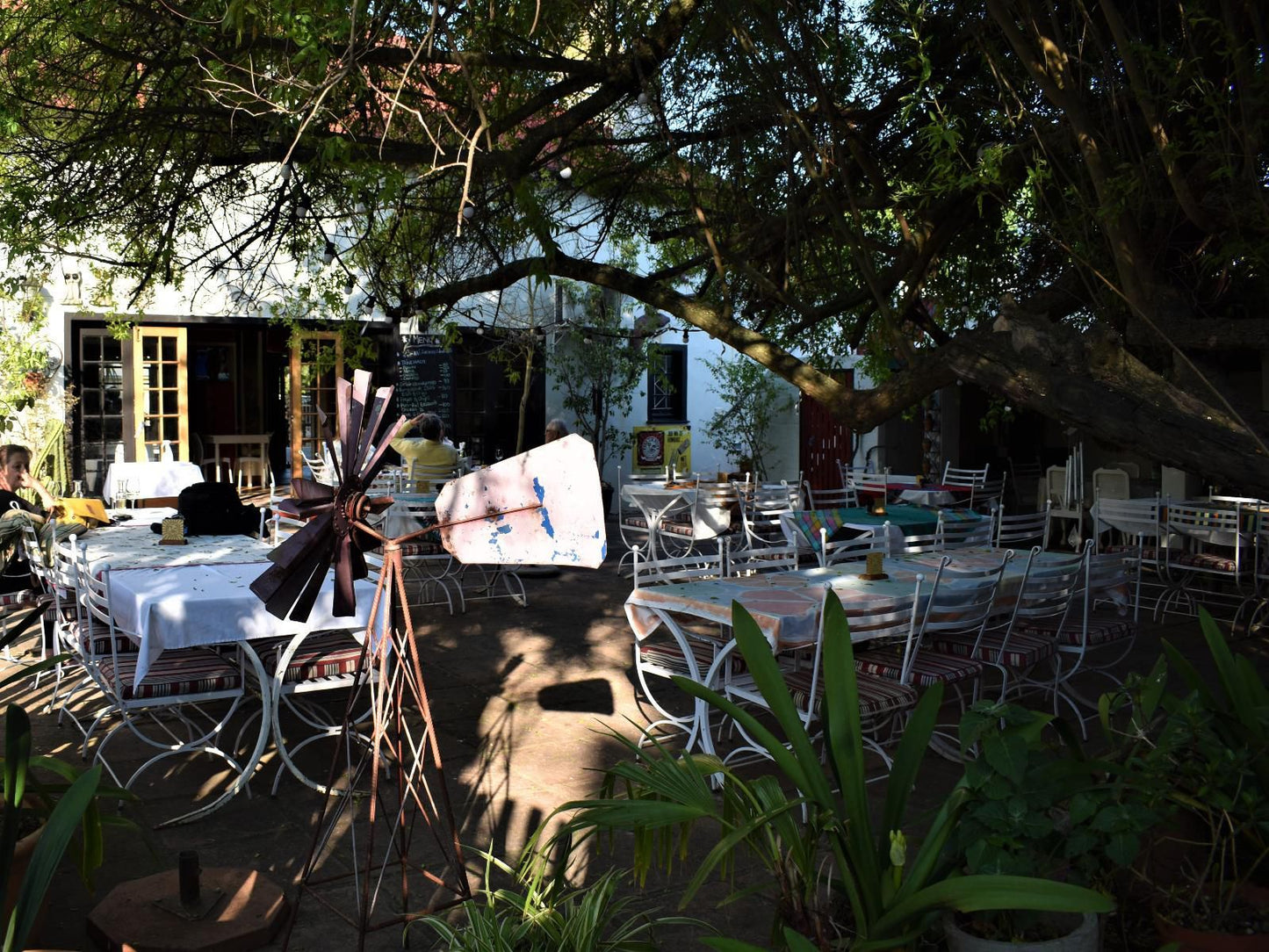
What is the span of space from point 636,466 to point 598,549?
12.4 metres

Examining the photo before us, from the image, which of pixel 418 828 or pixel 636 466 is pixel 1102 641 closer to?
pixel 418 828

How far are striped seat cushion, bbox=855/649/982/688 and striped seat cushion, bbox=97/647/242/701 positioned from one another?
2383 millimetres

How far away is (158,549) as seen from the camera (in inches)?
212

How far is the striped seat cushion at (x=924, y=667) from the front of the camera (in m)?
4.39

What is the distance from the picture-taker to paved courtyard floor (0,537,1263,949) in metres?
3.29

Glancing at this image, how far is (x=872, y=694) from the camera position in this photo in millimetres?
4109

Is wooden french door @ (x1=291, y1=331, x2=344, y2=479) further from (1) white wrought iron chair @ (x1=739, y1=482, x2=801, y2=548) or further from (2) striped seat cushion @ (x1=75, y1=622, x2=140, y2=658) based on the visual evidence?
(2) striped seat cushion @ (x1=75, y1=622, x2=140, y2=658)

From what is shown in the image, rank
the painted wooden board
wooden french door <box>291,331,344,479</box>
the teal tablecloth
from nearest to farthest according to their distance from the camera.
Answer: the painted wooden board
the teal tablecloth
wooden french door <box>291,331,344,479</box>

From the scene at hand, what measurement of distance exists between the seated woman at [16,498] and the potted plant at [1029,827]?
4950 mm

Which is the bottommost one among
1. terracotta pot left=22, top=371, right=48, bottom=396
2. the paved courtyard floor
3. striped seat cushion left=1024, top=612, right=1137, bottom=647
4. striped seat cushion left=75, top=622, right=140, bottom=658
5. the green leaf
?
the paved courtyard floor

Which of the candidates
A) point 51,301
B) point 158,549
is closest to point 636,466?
point 51,301

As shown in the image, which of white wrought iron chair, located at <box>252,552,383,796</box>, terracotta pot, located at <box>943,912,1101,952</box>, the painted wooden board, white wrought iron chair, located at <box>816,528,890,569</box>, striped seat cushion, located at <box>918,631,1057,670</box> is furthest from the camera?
white wrought iron chair, located at <box>816,528,890,569</box>

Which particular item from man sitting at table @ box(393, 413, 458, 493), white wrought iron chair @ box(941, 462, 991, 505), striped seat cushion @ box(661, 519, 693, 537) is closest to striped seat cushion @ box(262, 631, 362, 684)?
striped seat cushion @ box(661, 519, 693, 537)

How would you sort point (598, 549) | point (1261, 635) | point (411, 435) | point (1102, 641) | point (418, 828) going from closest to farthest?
point (598, 549)
point (418, 828)
point (1102, 641)
point (1261, 635)
point (411, 435)
